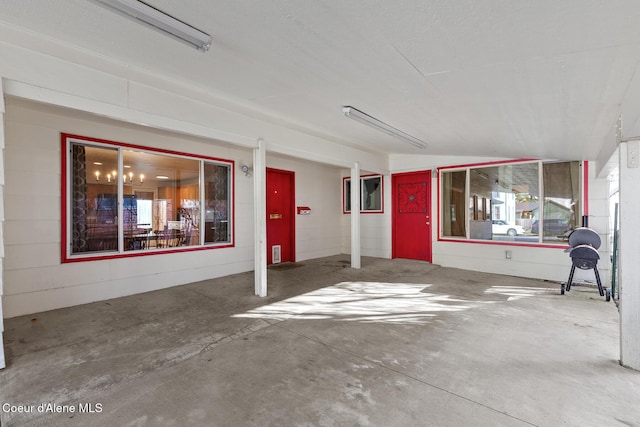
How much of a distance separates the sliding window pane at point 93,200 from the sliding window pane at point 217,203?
1538 millimetres

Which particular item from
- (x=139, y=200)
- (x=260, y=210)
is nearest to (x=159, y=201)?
(x=139, y=200)

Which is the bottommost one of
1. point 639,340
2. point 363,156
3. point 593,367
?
point 593,367

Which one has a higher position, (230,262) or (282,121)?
(282,121)

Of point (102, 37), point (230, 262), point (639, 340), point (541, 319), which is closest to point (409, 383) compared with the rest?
point (639, 340)

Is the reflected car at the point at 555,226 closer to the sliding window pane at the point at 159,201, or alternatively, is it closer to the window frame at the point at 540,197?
the window frame at the point at 540,197

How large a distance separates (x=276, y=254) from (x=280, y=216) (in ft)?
3.09


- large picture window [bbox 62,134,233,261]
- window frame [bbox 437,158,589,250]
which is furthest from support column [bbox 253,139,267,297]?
window frame [bbox 437,158,589,250]

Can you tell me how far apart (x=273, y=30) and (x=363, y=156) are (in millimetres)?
4950

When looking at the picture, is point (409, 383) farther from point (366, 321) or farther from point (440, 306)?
point (440, 306)

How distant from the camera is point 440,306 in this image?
13.3 ft

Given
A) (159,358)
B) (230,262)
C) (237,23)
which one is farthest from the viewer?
(230,262)

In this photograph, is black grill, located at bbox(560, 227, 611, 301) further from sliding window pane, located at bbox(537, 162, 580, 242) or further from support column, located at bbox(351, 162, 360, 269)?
support column, located at bbox(351, 162, 360, 269)

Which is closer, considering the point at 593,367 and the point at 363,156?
the point at 593,367

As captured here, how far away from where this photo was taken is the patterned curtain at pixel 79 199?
13.8ft
